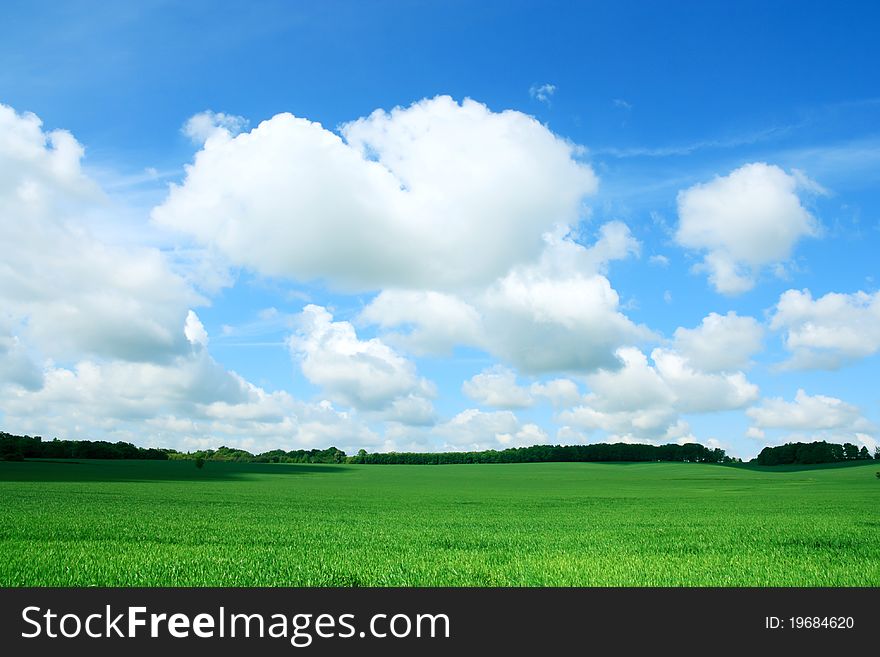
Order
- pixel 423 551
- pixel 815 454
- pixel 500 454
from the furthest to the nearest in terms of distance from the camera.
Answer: pixel 500 454
pixel 815 454
pixel 423 551

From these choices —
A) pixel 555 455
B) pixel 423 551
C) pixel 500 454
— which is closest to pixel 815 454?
pixel 555 455

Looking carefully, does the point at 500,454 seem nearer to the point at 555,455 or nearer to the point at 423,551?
the point at 555,455

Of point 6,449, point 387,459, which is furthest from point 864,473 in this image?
point 6,449

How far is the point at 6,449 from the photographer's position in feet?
363

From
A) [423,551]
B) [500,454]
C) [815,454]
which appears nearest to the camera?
[423,551]

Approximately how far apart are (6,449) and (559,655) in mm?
127229

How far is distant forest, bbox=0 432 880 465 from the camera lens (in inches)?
5290

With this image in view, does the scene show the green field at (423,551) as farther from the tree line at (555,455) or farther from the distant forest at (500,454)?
the tree line at (555,455)

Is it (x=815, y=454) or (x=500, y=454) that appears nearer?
(x=815, y=454)

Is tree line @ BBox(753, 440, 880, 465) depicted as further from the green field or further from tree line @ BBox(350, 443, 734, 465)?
the green field

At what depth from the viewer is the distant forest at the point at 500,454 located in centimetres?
13438

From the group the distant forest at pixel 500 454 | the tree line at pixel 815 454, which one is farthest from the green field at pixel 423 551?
the tree line at pixel 815 454

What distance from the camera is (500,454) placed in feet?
548

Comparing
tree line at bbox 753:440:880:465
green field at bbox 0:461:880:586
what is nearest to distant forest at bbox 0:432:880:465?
tree line at bbox 753:440:880:465
